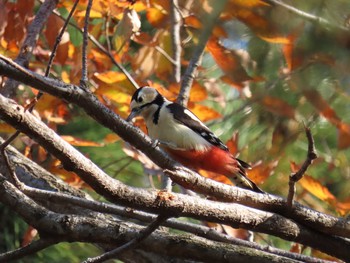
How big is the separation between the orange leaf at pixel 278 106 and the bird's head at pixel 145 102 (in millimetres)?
2322

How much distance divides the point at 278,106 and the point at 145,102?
2487 millimetres

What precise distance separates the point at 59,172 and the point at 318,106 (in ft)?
9.40

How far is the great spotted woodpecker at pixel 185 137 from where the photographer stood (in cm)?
416

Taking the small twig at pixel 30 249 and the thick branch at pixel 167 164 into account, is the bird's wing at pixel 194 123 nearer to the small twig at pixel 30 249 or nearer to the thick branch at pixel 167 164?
the thick branch at pixel 167 164

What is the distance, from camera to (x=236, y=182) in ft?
13.6

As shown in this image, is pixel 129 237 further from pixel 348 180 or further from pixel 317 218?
pixel 348 180

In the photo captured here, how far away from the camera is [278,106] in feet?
5.67

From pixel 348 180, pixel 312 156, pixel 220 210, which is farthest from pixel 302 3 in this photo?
pixel 348 180

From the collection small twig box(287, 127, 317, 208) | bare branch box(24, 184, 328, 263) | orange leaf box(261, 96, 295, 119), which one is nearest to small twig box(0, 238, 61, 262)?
bare branch box(24, 184, 328, 263)

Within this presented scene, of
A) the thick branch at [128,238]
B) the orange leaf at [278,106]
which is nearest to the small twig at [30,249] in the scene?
the thick branch at [128,238]

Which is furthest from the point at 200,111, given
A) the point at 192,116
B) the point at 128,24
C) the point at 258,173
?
the point at 128,24

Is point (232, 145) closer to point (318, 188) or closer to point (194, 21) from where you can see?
point (318, 188)

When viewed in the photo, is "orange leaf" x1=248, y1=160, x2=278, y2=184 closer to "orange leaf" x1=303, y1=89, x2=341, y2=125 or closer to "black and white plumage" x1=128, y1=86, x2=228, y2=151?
"black and white plumage" x1=128, y1=86, x2=228, y2=151

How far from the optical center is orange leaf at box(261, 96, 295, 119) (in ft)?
5.50
